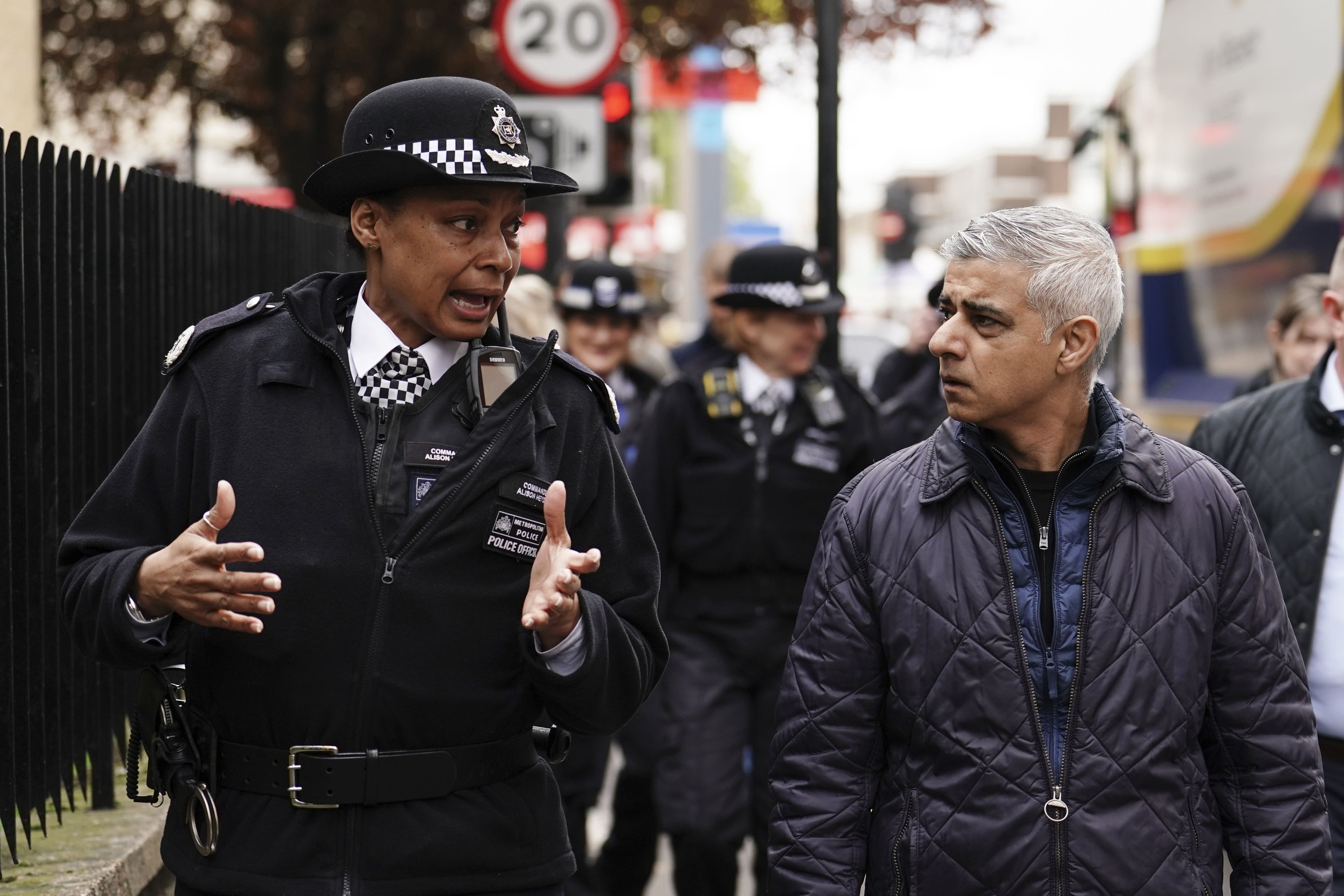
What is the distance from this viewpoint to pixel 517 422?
2.95 m

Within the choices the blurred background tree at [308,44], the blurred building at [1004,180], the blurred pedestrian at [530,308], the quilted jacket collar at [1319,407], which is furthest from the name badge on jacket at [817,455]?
the blurred building at [1004,180]

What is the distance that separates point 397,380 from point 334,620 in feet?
1.52

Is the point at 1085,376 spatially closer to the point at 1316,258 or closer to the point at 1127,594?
the point at 1127,594

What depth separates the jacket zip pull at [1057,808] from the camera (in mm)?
2963

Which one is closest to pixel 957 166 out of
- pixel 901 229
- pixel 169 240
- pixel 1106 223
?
pixel 901 229

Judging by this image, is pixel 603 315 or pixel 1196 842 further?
pixel 603 315

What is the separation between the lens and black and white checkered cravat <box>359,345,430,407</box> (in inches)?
118

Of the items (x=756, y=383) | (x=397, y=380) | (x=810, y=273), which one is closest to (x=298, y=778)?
(x=397, y=380)

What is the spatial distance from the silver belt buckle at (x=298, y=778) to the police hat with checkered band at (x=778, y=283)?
3.54 meters

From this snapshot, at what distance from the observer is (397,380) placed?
3041 millimetres

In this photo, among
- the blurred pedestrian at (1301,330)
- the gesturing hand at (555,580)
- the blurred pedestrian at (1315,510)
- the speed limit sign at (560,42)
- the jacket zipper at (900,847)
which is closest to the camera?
the gesturing hand at (555,580)

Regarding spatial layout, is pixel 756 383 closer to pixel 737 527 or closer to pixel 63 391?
pixel 737 527

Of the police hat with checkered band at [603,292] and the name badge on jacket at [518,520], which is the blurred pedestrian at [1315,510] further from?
the police hat with checkered band at [603,292]

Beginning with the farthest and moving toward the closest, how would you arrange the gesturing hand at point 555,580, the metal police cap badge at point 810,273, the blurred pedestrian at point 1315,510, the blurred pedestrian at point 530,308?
the blurred pedestrian at point 530,308
the metal police cap badge at point 810,273
the blurred pedestrian at point 1315,510
the gesturing hand at point 555,580
